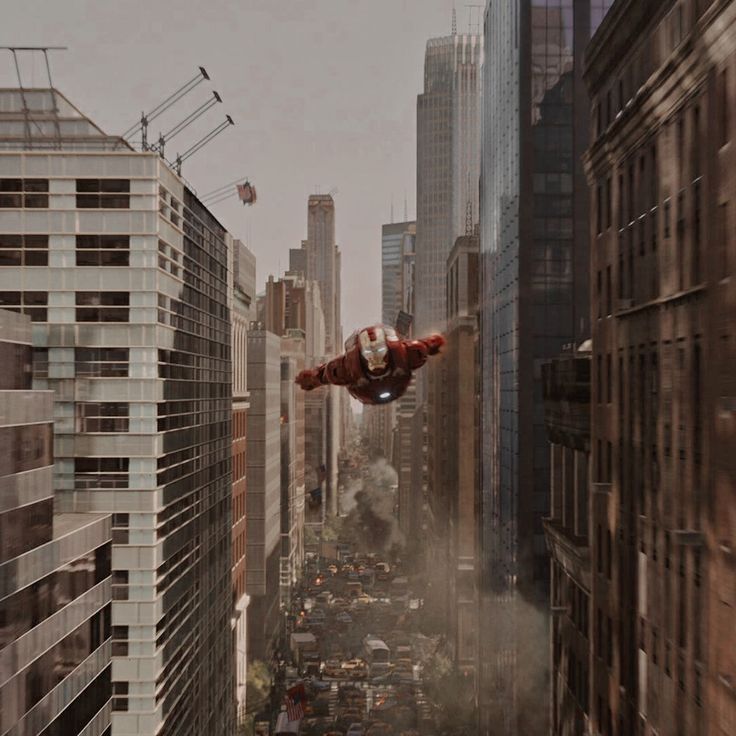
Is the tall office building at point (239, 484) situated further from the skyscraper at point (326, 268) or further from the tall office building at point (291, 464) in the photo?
the skyscraper at point (326, 268)

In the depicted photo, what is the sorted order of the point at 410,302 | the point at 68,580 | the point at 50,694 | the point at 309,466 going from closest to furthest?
the point at 50,694, the point at 68,580, the point at 410,302, the point at 309,466

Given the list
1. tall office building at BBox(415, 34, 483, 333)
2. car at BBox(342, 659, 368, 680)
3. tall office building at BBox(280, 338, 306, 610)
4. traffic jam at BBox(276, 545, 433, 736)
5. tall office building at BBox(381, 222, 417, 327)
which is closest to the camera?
traffic jam at BBox(276, 545, 433, 736)

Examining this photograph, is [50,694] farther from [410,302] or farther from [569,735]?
[410,302]

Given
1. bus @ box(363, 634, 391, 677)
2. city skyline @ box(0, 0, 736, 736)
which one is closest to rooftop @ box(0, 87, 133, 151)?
city skyline @ box(0, 0, 736, 736)

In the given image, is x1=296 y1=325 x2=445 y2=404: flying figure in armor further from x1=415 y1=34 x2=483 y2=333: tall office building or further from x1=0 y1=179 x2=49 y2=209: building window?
x1=415 y1=34 x2=483 y2=333: tall office building

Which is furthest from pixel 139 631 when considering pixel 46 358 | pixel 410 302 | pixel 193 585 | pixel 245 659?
pixel 410 302
